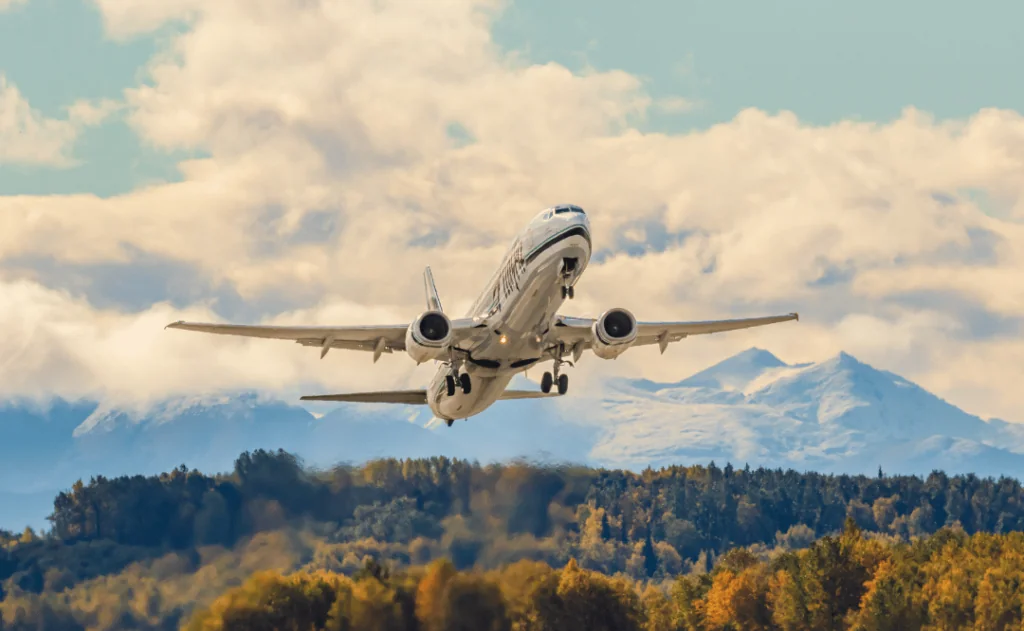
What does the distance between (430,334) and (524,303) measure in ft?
11.0

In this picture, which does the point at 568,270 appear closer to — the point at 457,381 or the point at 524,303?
the point at 524,303

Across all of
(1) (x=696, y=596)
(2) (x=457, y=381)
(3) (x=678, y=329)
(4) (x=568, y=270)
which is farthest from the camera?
(1) (x=696, y=596)

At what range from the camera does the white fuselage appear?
144ft

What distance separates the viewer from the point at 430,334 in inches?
1865

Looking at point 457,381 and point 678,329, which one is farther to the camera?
point 678,329

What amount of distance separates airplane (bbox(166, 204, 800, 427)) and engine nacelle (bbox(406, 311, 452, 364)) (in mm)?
31

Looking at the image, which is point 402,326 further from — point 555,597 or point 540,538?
point 540,538

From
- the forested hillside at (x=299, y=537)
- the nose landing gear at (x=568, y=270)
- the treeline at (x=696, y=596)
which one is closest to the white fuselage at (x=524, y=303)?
the nose landing gear at (x=568, y=270)

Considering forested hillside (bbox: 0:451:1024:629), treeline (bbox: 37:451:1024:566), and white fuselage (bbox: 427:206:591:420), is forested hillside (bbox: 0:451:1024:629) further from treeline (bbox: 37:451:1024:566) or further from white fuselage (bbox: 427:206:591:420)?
white fuselage (bbox: 427:206:591:420)

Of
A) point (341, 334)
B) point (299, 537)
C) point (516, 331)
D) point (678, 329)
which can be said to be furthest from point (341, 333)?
point (299, 537)

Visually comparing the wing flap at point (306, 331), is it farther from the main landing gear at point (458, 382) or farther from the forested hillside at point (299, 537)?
the forested hillside at point (299, 537)

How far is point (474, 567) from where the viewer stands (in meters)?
72.7

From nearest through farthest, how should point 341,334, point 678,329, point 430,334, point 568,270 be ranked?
point 568,270 < point 430,334 < point 341,334 < point 678,329

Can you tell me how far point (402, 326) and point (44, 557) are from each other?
54.1 meters
